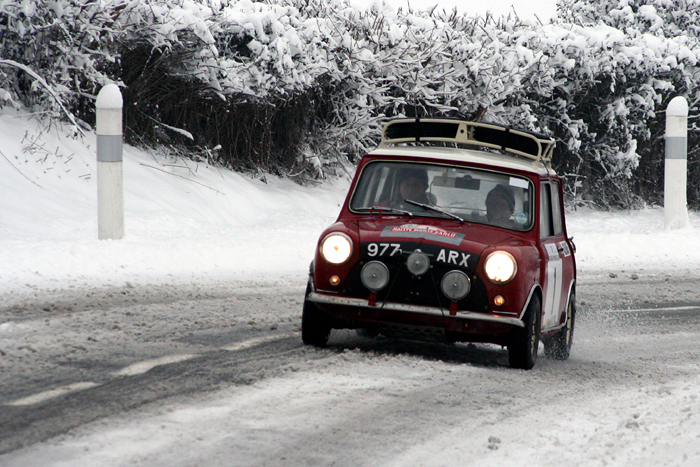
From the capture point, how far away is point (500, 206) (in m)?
6.94

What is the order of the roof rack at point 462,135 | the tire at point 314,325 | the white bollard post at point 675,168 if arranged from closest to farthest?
Result: the tire at point 314,325, the roof rack at point 462,135, the white bollard post at point 675,168

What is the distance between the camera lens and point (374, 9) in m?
16.7

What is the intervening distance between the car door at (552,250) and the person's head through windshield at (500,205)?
273mm

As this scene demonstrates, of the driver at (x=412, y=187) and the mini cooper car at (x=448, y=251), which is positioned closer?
the mini cooper car at (x=448, y=251)

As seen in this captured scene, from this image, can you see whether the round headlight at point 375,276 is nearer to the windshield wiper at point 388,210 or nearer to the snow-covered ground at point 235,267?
the snow-covered ground at point 235,267

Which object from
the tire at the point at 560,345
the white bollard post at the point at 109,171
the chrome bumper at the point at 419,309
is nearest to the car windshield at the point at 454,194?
the chrome bumper at the point at 419,309

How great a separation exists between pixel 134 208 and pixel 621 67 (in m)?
10.1

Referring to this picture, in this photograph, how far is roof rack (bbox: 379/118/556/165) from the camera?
7.48 m

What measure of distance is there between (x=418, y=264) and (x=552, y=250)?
1.56m

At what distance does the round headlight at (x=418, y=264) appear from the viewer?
600 centimetres

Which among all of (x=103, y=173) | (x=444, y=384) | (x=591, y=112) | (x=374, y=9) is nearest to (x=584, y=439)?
(x=444, y=384)

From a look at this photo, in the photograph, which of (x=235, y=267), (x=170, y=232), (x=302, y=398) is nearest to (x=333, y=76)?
(x=170, y=232)

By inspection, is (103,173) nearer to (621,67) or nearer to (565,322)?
(565,322)

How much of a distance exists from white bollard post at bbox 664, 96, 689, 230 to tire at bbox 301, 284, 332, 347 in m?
10.1
